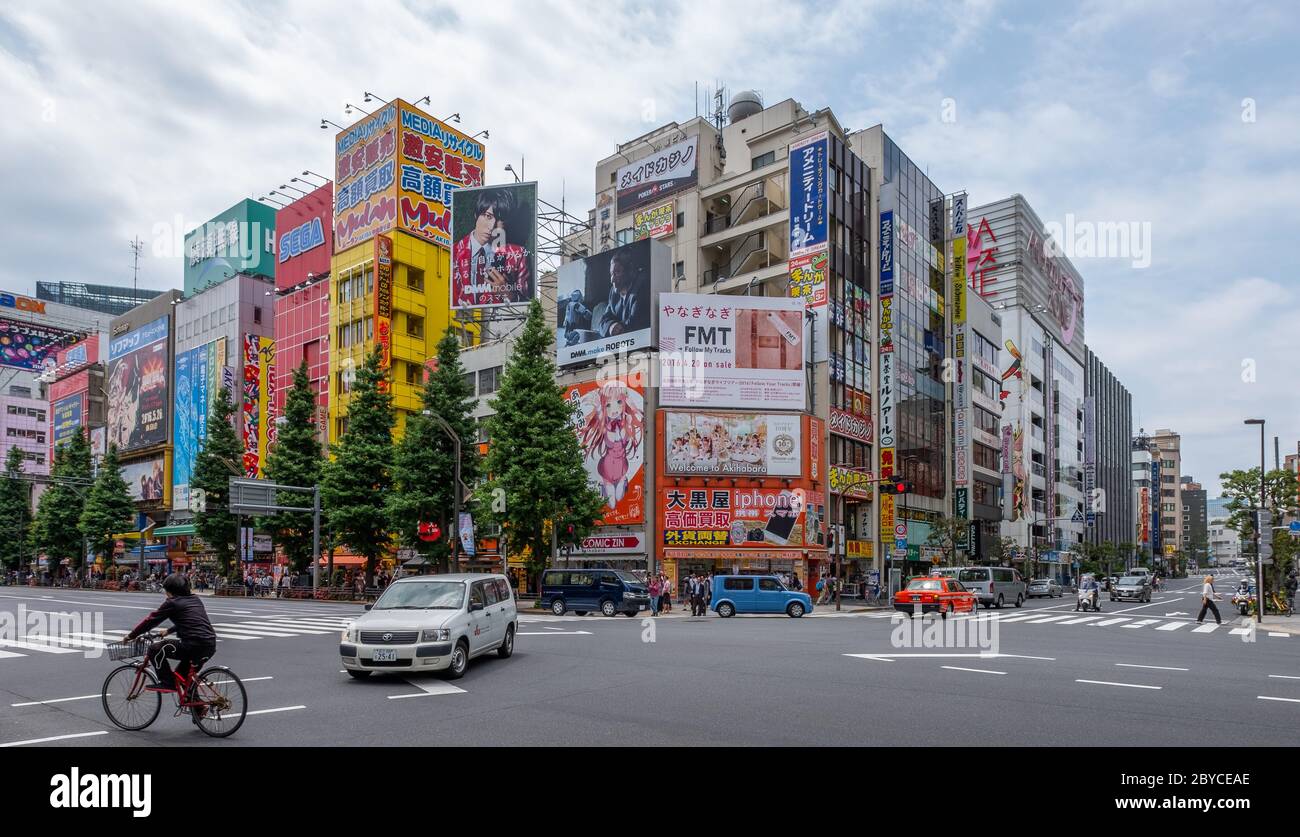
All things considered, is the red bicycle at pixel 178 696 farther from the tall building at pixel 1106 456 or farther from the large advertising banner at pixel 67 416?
the tall building at pixel 1106 456

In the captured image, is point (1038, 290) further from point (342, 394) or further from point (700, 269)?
point (342, 394)

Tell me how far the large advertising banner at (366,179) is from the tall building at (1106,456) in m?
93.7

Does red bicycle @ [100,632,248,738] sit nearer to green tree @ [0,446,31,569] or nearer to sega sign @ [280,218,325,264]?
sega sign @ [280,218,325,264]

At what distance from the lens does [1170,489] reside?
18075 cm

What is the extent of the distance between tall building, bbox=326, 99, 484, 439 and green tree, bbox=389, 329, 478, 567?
20.8m

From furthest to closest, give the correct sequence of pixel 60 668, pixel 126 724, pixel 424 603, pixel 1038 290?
pixel 1038 290 → pixel 60 668 → pixel 424 603 → pixel 126 724

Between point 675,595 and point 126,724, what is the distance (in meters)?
39.0

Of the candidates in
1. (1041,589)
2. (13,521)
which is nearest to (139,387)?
(13,521)

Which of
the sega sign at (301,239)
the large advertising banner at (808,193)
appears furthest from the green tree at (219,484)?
the large advertising banner at (808,193)

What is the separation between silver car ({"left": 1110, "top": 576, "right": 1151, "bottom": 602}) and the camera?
50.1 metres

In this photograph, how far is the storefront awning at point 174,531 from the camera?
75850 millimetres
